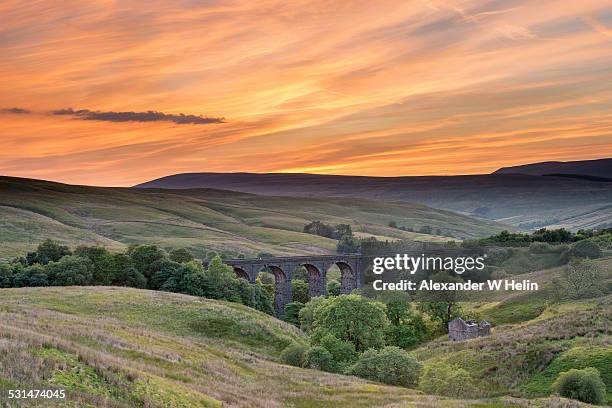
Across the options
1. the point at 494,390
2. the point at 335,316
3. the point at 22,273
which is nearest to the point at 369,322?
the point at 335,316

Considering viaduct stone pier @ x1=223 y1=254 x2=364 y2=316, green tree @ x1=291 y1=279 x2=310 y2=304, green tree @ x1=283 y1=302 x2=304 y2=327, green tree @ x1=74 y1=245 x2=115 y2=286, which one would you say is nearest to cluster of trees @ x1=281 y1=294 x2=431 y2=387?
green tree @ x1=283 y1=302 x2=304 y2=327

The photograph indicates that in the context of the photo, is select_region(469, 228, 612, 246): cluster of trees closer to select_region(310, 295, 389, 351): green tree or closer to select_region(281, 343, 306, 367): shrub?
select_region(310, 295, 389, 351): green tree

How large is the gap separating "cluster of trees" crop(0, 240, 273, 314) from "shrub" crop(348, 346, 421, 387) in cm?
4800

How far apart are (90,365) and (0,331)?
5.66 meters

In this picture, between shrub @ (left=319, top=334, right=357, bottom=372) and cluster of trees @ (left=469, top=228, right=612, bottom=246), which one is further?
cluster of trees @ (left=469, top=228, right=612, bottom=246)

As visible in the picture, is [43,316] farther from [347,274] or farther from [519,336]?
[347,274]

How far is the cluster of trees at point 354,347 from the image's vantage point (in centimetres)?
4959

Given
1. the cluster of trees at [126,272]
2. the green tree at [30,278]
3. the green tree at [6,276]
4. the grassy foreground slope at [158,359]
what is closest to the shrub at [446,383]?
the grassy foreground slope at [158,359]

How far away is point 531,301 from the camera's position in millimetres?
95375

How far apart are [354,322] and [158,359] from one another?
31928mm

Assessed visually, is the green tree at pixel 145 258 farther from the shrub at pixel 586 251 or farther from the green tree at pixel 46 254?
the shrub at pixel 586 251

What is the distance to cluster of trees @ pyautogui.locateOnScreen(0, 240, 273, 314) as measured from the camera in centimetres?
8662

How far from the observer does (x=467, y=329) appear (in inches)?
3142

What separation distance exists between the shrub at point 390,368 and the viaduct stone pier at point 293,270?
71.7 m
